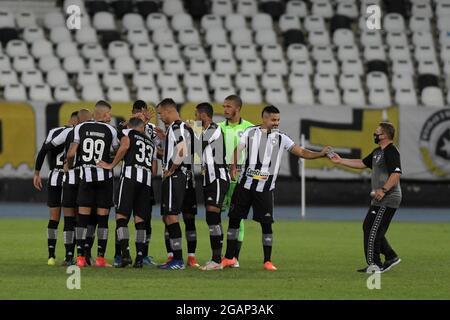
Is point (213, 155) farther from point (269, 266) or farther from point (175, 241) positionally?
point (269, 266)

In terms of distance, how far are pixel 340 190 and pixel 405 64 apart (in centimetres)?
476

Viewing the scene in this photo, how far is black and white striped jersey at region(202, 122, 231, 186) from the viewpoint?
15633mm

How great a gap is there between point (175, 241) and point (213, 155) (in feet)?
4.07

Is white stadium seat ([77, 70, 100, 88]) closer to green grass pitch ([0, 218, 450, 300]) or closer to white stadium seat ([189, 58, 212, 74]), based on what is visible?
white stadium seat ([189, 58, 212, 74])

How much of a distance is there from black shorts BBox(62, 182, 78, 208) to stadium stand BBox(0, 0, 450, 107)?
46.7 feet

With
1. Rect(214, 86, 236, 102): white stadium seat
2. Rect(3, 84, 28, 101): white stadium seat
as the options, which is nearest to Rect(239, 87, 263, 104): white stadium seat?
Rect(214, 86, 236, 102): white stadium seat

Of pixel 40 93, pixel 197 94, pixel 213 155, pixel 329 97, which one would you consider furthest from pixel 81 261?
pixel 329 97

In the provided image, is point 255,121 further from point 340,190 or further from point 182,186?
point 182,186

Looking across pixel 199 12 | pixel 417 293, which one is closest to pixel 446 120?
pixel 199 12

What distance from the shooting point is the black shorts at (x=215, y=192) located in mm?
15703

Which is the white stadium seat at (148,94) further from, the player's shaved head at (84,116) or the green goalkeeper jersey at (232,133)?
the green goalkeeper jersey at (232,133)

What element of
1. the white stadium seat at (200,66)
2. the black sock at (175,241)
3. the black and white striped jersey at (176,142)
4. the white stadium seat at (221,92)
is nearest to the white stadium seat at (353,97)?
the white stadium seat at (221,92)

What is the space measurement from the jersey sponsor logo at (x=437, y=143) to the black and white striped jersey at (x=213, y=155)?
15.3m

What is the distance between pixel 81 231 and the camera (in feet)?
52.0
